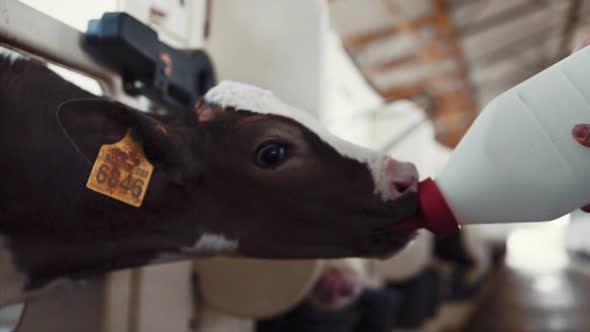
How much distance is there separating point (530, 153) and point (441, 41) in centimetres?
171

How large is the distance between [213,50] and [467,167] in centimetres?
58

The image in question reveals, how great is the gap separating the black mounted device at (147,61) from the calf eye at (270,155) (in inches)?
6.1

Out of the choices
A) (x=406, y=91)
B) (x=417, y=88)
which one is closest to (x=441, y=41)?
(x=417, y=88)

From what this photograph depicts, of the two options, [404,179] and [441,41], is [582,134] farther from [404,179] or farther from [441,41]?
[441,41]

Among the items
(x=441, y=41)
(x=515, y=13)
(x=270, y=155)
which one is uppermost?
(x=441, y=41)

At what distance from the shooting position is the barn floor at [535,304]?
2.38 m

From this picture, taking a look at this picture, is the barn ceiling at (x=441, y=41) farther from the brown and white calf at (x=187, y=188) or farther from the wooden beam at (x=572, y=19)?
the brown and white calf at (x=187, y=188)

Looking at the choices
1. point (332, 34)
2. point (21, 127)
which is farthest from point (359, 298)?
point (21, 127)

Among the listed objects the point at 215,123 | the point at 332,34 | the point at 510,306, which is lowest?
the point at 510,306

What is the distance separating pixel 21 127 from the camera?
516 millimetres

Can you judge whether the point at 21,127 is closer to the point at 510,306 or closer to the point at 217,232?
the point at 217,232

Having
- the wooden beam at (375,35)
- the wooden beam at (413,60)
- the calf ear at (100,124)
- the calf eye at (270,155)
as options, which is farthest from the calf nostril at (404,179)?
the wooden beam at (413,60)

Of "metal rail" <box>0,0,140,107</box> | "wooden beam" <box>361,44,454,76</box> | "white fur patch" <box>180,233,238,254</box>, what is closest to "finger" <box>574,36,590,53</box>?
"white fur patch" <box>180,233,238,254</box>

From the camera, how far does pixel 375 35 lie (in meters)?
1.95
